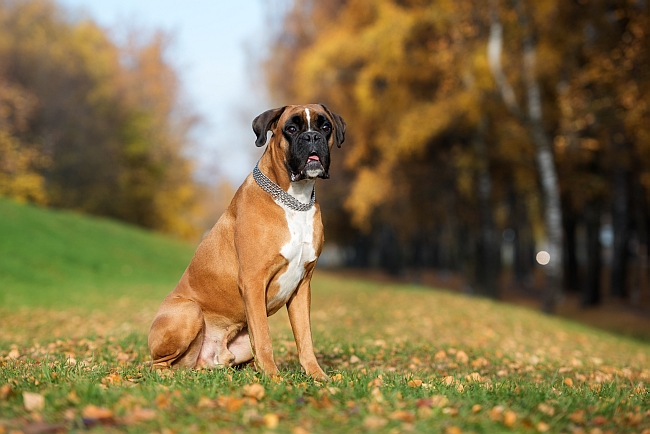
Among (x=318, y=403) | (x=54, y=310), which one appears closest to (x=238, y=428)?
(x=318, y=403)

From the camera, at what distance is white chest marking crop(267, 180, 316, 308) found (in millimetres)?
5254

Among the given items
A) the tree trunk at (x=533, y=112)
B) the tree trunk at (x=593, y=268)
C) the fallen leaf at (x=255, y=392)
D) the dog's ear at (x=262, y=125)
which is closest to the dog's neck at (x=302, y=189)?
the dog's ear at (x=262, y=125)

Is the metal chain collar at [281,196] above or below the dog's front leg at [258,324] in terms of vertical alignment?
above

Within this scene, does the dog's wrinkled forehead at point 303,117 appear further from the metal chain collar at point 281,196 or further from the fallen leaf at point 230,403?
the fallen leaf at point 230,403

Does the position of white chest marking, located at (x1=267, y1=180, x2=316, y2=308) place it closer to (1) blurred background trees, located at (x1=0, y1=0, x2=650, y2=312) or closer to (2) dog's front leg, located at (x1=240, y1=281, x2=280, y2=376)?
(2) dog's front leg, located at (x1=240, y1=281, x2=280, y2=376)

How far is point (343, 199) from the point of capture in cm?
3142

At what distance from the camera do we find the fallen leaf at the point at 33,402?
3561mm

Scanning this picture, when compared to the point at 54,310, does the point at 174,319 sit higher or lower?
higher

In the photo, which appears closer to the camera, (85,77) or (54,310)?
(54,310)

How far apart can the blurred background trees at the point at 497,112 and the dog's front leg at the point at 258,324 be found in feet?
44.1

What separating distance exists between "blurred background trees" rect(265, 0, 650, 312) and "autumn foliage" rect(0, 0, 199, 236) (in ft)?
44.1

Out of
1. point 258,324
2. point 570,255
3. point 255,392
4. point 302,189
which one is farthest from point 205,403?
point 570,255

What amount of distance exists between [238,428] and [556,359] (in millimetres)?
6562

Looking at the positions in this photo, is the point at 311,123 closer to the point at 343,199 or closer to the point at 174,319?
the point at 174,319
